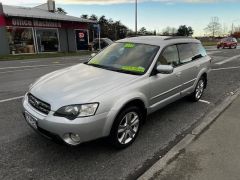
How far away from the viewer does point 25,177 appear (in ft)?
10.5

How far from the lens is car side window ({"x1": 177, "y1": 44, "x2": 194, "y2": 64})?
5569mm

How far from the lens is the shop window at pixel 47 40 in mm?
27531

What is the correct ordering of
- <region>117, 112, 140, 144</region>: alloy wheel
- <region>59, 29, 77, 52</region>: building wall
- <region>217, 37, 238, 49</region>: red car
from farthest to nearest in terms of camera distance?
<region>217, 37, 238, 49</region>: red car < <region>59, 29, 77, 52</region>: building wall < <region>117, 112, 140, 144</region>: alloy wheel

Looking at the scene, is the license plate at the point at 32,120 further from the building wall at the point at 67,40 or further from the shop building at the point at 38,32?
the building wall at the point at 67,40

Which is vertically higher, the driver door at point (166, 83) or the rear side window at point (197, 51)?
the rear side window at point (197, 51)

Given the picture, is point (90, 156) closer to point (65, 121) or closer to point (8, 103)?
point (65, 121)

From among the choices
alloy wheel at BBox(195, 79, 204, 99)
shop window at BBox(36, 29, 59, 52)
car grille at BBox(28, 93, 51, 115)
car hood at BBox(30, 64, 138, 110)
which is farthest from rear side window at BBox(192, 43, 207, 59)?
shop window at BBox(36, 29, 59, 52)

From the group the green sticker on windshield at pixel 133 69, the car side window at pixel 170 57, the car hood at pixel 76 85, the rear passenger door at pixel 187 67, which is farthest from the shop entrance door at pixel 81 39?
the green sticker on windshield at pixel 133 69

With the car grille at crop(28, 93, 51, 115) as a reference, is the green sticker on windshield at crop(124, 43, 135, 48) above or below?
above

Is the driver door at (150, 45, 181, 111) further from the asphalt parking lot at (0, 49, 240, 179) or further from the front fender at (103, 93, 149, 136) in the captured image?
the front fender at (103, 93, 149, 136)

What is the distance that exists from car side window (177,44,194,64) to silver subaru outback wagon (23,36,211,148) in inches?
1.8

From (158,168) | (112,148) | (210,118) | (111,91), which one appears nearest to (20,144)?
(112,148)

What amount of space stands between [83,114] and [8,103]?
3543 millimetres

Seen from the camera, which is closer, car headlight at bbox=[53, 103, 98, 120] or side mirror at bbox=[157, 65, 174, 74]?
car headlight at bbox=[53, 103, 98, 120]
